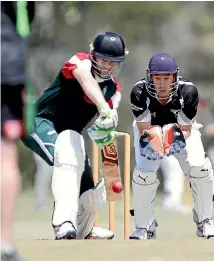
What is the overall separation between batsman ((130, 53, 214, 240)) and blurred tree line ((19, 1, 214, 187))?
32.0ft

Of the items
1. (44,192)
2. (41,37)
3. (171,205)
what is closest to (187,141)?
(171,205)

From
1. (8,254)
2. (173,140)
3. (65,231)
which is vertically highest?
(173,140)

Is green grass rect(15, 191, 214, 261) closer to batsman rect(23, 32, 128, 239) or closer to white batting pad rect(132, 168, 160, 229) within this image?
batsman rect(23, 32, 128, 239)

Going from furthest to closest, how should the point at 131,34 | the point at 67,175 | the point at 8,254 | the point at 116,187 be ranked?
the point at 131,34 → the point at 116,187 → the point at 67,175 → the point at 8,254

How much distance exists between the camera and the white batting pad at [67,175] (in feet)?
21.5

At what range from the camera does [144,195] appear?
7297mm

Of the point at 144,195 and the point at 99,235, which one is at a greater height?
the point at 144,195

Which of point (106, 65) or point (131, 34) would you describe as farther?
point (131, 34)

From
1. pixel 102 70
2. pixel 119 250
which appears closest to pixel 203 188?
pixel 102 70

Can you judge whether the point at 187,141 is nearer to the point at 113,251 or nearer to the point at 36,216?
the point at 113,251

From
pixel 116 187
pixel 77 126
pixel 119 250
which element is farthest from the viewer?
pixel 116 187

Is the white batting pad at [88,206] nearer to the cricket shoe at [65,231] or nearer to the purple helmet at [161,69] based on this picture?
the cricket shoe at [65,231]

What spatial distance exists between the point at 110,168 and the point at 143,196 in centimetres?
33

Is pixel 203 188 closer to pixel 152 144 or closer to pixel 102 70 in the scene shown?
pixel 152 144
